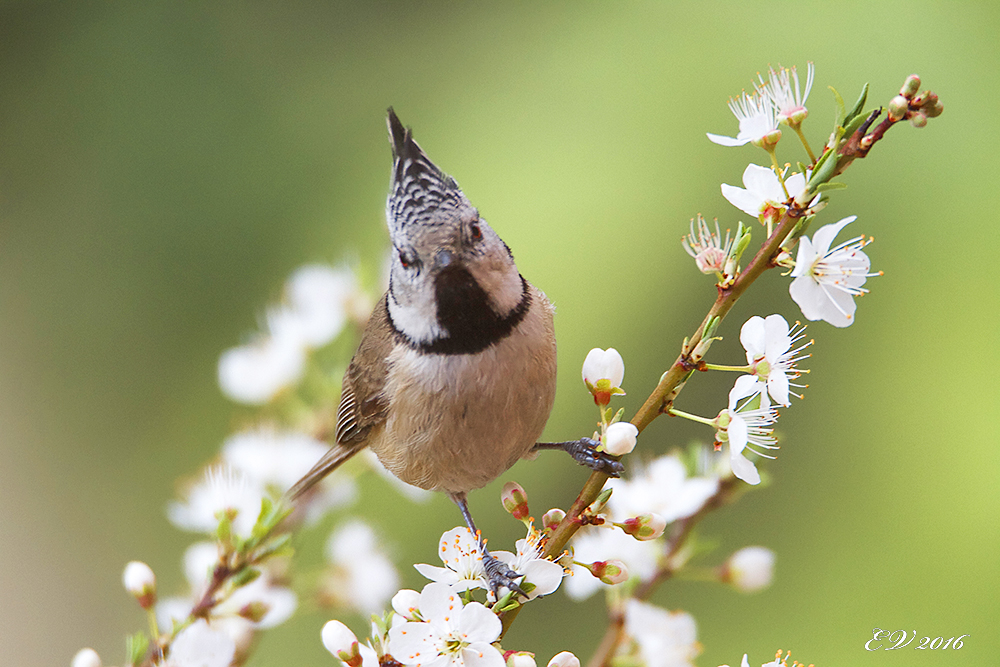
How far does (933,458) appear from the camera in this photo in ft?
4.94

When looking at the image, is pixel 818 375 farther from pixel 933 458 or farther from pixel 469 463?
pixel 469 463

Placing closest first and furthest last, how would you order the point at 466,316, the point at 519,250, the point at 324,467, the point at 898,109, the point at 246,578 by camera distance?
1. the point at 898,109
2. the point at 246,578
3. the point at 466,316
4. the point at 324,467
5. the point at 519,250

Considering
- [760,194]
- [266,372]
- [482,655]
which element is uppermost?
[266,372]

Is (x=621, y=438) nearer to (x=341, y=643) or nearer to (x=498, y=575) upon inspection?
(x=498, y=575)

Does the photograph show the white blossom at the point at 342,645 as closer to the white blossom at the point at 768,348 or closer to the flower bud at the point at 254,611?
the flower bud at the point at 254,611

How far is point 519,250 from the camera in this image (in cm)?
161

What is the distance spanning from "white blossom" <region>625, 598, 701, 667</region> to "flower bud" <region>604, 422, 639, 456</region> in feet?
0.69

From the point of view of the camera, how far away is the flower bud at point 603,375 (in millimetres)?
574

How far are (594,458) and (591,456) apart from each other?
0.10 ft

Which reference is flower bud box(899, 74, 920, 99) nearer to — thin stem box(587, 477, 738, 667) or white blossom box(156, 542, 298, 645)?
thin stem box(587, 477, 738, 667)

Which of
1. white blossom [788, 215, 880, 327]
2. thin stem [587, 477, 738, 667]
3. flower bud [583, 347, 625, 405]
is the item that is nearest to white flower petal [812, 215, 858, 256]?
white blossom [788, 215, 880, 327]

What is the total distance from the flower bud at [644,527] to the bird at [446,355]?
0.17 ft

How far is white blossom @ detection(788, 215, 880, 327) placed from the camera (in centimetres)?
52

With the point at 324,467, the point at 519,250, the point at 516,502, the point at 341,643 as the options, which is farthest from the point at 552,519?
the point at 519,250
